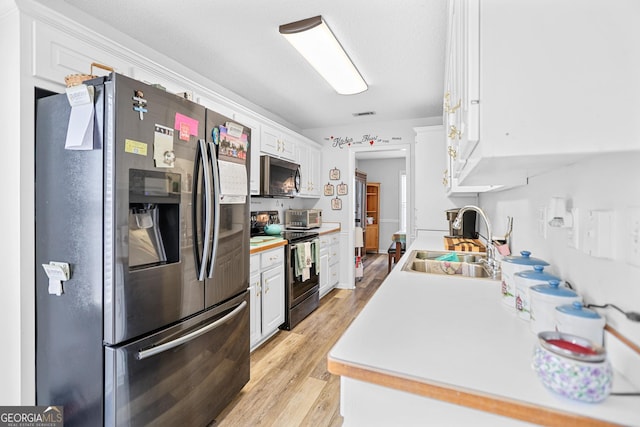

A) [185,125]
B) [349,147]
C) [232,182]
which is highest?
[349,147]

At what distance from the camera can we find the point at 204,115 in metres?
1.58

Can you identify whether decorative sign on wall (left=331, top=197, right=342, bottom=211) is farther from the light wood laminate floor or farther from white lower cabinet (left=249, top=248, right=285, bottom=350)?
white lower cabinet (left=249, top=248, right=285, bottom=350)

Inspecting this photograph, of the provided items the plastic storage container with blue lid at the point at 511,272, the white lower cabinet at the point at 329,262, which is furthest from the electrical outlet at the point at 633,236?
the white lower cabinet at the point at 329,262

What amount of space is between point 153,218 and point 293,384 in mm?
1421

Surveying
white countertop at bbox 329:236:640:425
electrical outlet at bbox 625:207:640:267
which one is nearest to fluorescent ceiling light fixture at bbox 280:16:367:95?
white countertop at bbox 329:236:640:425

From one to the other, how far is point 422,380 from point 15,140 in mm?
1805

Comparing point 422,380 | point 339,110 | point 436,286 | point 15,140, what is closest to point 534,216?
point 436,286

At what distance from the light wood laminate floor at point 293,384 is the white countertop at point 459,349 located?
42.0 inches

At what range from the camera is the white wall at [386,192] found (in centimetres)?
738

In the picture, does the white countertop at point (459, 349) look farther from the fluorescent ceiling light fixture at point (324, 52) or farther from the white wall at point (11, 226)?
the fluorescent ceiling light fixture at point (324, 52)

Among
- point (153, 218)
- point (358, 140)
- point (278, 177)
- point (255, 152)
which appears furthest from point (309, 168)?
point (153, 218)

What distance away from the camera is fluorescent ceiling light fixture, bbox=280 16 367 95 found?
1915 millimetres

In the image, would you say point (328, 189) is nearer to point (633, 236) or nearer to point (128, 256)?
point (128, 256)

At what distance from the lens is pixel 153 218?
1422mm
